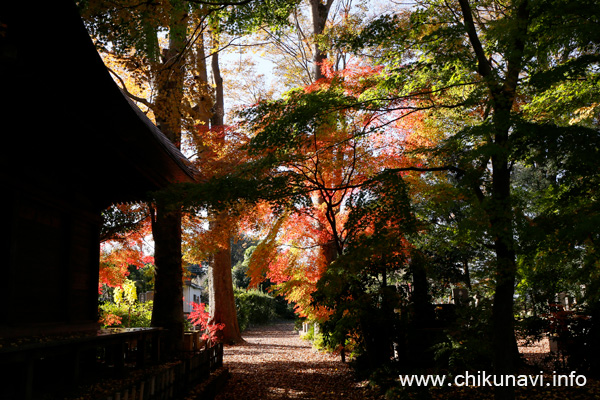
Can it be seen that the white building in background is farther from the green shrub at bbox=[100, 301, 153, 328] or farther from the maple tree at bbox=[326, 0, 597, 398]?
the maple tree at bbox=[326, 0, 597, 398]

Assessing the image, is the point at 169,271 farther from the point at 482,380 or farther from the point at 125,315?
the point at 125,315

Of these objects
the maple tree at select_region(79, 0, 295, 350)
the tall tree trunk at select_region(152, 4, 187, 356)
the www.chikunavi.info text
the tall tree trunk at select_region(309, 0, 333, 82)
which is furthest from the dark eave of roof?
the tall tree trunk at select_region(309, 0, 333, 82)

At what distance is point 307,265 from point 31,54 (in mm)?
10205

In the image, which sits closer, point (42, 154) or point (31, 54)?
point (31, 54)

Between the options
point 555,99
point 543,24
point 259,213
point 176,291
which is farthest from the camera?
point 259,213

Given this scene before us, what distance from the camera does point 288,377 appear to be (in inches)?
395

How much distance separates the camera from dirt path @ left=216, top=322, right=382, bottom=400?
810 cm

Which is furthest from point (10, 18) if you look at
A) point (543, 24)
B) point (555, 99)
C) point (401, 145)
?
point (401, 145)

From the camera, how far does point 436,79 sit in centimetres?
673

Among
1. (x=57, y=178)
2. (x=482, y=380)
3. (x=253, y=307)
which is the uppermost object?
(x=57, y=178)

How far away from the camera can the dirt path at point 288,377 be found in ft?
26.6

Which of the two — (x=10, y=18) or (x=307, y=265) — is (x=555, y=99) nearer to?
(x=10, y=18)

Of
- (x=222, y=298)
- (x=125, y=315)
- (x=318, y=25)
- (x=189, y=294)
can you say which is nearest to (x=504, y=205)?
(x=318, y=25)

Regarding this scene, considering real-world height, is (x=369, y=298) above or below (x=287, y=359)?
above
